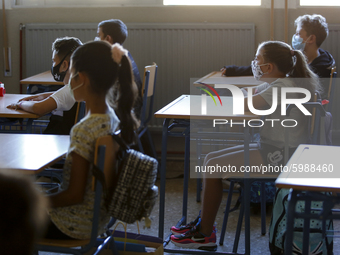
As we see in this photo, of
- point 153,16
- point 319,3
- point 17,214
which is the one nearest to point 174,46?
point 153,16

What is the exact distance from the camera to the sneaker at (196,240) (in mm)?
2199

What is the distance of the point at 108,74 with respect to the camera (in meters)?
1.60

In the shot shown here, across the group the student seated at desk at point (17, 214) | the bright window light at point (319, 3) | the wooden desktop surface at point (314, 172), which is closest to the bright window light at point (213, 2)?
the bright window light at point (319, 3)

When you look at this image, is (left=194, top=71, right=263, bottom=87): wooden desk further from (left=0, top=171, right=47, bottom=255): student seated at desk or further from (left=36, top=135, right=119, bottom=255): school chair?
(left=0, top=171, right=47, bottom=255): student seated at desk

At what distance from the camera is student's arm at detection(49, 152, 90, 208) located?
1.43m

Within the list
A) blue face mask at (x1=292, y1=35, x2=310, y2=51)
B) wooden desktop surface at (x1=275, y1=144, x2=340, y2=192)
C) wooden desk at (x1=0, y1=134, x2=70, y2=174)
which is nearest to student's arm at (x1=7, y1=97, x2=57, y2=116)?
wooden desk at (x1=0, y1=134, x2=70, y2=174)

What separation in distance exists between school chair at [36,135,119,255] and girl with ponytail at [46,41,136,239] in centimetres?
3

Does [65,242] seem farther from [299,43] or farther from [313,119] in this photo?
[299,43]

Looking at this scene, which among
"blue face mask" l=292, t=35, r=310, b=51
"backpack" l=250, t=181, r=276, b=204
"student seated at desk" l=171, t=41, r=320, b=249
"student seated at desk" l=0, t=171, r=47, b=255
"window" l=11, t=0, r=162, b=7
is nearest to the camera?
"student seated at desk" l=0, t=171, r=47, b=255

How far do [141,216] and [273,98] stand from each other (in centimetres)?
102

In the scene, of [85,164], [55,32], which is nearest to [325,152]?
[85,164]

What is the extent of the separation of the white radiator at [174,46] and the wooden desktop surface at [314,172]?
2.53 m

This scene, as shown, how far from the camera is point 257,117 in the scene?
6.94 feet

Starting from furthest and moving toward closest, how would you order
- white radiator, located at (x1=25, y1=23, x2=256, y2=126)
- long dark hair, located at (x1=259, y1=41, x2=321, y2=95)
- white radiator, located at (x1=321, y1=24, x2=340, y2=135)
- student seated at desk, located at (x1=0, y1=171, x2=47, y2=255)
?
white radiator, located at (x1=25, y1=23, x2=256, y2=126), white radiator, located at (x1=321, y1=24, x2=340, y2=135), long dark hair, located at (x1=259, y1=41, x2=321, y2=95), student seated at desk, located at (x1=0, y1=171, x2=47, y2=255)
